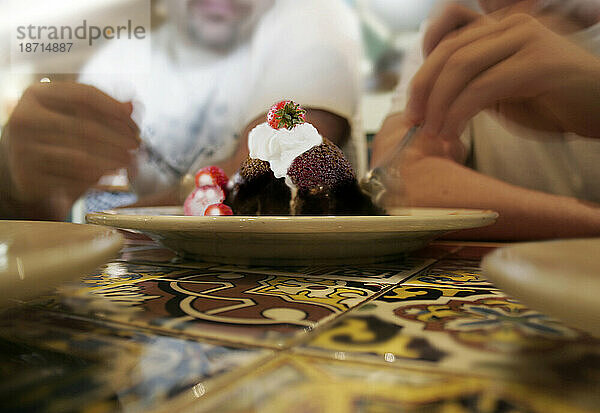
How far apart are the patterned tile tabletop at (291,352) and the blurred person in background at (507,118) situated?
15.8 inches

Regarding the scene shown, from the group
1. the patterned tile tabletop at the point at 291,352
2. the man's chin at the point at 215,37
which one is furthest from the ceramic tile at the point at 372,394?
the man's chin at the point at 215,37

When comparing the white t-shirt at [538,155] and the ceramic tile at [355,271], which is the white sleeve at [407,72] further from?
the ceramic tile at [355,271]

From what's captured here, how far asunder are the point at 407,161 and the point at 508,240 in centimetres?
21

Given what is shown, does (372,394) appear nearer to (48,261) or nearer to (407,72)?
(48,261)

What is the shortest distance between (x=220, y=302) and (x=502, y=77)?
2.08 feet

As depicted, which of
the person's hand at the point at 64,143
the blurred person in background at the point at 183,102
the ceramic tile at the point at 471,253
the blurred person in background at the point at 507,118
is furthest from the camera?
the person's hand at the point at 64,143

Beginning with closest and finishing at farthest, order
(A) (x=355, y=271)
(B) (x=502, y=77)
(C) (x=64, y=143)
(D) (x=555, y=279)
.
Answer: (D) (x=555, y=279) < (A) (x=355, y=271) < (B) (x=502, y=77) < (C) (x=64, y=143)

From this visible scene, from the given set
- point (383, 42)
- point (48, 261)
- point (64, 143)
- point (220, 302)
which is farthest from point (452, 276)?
point (64, 143)

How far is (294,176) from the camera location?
469 millimetres

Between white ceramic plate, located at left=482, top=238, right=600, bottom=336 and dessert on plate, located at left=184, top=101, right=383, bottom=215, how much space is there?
0.32 metres

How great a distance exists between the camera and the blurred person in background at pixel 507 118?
2.22 feet

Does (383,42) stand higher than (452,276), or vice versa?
(383,42)

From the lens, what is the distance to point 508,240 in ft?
2.25

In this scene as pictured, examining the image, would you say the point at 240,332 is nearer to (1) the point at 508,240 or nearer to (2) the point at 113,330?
(2) the point at 113,330
